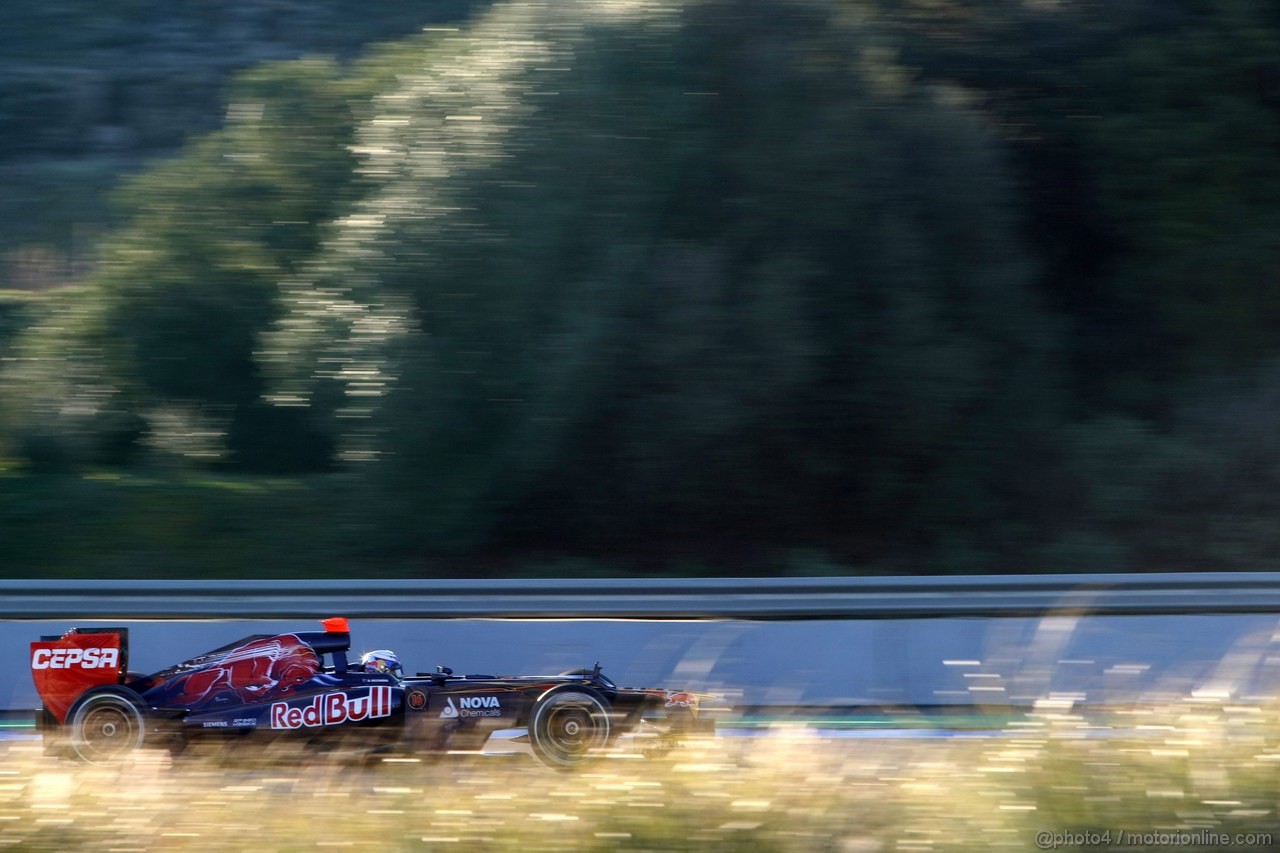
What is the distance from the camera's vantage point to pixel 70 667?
6.59 metres

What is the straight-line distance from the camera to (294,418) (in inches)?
670

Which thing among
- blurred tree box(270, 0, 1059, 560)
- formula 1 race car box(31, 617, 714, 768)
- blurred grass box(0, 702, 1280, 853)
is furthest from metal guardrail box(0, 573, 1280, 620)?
blurred tree box(270, 0, 1059, 560)

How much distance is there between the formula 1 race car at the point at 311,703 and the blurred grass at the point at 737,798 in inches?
56.4

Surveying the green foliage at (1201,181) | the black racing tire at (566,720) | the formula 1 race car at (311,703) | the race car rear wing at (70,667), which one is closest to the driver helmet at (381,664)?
the formula 1 race car at (311,703)

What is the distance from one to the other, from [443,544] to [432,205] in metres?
3.43

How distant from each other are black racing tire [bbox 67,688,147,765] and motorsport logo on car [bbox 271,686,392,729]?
69 cm

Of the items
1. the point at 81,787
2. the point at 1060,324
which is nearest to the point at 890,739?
the point at 81,787

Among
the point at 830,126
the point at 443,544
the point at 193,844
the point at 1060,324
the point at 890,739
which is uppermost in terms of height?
the point at 830,126

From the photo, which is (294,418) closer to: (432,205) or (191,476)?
(191,476)

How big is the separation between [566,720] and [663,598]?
260cm

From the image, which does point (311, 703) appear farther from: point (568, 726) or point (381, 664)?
point (568, 726)

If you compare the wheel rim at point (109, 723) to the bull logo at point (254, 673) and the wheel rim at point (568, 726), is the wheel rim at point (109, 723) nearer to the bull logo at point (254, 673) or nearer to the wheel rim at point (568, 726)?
the bull logo at point (254, 673)

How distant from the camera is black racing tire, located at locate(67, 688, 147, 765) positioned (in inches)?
253

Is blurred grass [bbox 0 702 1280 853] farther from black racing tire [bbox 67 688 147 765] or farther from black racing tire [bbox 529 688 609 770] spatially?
black racing tire [bbox 67 688 147 765]
